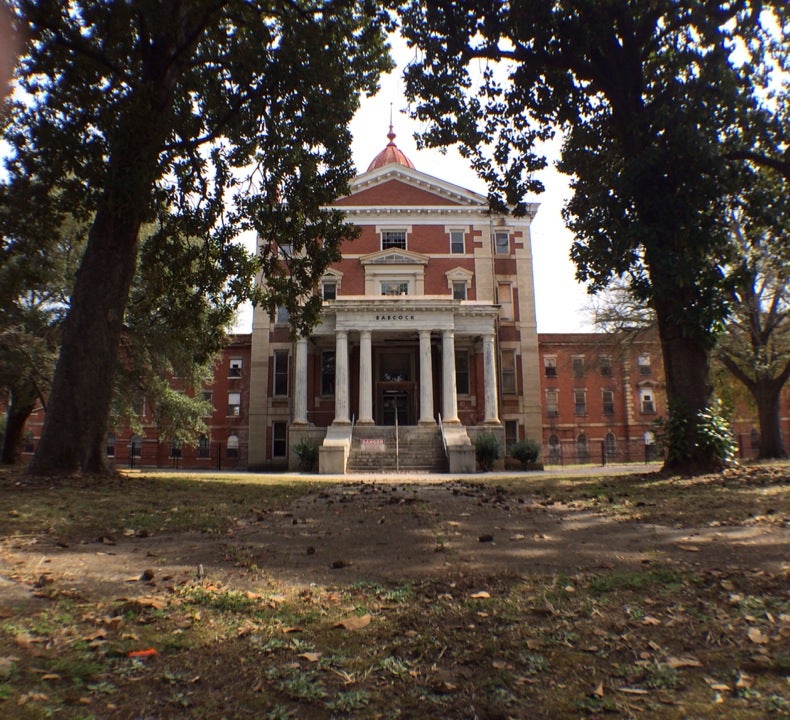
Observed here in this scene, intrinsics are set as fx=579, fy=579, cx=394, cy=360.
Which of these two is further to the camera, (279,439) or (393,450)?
(279,439)

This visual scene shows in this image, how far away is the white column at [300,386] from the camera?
30.7 m

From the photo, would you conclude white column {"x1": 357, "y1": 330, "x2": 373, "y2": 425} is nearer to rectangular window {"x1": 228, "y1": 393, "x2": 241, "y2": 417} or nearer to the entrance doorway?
the entrance doorway

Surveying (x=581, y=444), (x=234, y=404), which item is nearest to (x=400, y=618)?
(x=234, y=404)

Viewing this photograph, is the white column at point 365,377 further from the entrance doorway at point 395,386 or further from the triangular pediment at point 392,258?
the triangular pediment at point 392,258

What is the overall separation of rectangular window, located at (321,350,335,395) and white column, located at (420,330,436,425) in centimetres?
668

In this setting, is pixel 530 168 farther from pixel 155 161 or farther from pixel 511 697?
pixel 511 697

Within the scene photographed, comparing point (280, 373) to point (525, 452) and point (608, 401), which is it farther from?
point (608, 401)

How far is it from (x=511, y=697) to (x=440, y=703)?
0.88ft

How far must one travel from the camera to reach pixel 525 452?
2900 cm

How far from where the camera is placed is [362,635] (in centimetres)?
283

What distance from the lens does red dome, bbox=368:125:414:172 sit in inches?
1805

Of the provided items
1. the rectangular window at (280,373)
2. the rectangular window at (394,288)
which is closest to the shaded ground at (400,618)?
the rectangular window at (394,288)

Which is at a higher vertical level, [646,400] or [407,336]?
[407,336]

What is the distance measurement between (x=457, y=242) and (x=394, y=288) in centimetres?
489
